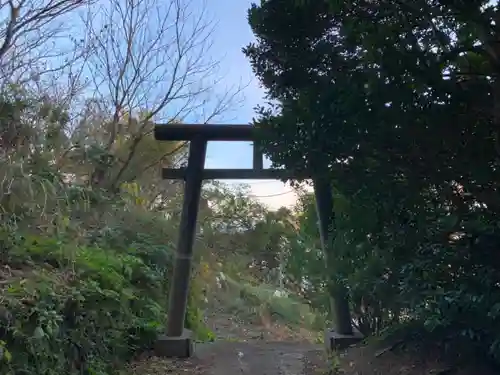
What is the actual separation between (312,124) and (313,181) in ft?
1.71

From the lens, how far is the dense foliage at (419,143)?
261 cm

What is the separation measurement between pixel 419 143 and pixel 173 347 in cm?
355

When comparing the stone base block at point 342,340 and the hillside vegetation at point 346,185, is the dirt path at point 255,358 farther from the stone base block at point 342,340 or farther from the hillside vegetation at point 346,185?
the hillside vegetation at point 346,185

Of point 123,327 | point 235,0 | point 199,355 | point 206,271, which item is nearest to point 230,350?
point 199,355

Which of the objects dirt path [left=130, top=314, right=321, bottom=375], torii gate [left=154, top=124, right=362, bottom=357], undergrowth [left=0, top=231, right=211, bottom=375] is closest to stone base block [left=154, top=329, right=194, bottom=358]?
torii gate [left=154, top=124, right=362, bottom=357]

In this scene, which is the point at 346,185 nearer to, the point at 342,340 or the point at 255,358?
the point at 342,340

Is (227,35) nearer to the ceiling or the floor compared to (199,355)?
nearer to the ceiling

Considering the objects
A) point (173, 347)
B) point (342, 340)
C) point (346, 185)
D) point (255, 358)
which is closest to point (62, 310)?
point (346, 185)

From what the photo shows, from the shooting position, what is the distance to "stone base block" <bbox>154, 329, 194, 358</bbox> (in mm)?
5367

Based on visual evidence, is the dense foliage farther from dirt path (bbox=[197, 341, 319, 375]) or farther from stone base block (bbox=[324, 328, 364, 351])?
dirt path (bbox=[197, 341, 319, 375])

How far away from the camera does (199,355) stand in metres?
5.52

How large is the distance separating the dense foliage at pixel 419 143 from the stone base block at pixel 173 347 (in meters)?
2.81

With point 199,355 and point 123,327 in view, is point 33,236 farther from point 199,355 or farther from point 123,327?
point 199,355

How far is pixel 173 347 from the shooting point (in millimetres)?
5379
